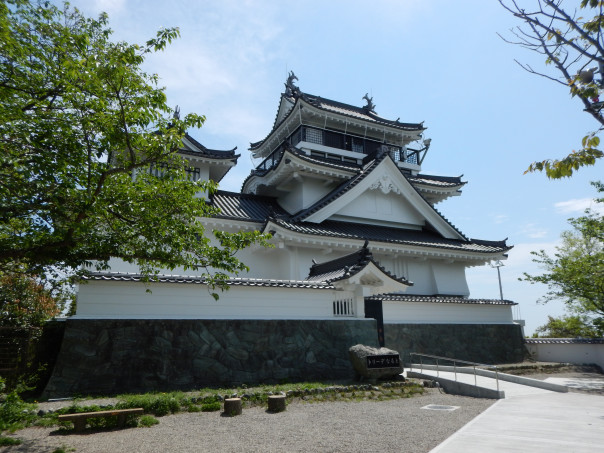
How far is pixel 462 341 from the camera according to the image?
1697 centimetres

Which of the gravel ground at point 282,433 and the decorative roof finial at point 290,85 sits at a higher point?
the decorative roof finial at point 290,85

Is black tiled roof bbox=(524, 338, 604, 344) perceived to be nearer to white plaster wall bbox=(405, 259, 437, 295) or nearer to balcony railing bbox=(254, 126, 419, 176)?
white plaster wall bbox=(405, 259, 437, 295)

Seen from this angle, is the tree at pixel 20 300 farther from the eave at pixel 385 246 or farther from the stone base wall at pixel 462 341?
the stone base wall at pixel 462 341

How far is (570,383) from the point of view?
13.7 metres

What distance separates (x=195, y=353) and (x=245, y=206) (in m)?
10.5

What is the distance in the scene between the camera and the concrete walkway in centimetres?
583

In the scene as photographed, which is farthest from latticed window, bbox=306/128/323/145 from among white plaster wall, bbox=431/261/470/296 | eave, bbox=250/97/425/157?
white plaster wall, bbox=431/261/470/296

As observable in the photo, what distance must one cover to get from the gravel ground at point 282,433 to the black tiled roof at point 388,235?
8.95 m

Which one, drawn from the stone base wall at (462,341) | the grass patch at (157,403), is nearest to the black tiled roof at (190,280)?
the grass patch at (157,403)

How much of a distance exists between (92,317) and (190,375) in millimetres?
2799

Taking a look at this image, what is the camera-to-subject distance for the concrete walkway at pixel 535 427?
583 centimetres

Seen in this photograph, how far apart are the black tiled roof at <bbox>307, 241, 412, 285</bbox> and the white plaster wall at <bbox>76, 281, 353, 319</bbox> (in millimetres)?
687

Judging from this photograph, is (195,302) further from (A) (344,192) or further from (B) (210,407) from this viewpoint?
(A) (344,192)

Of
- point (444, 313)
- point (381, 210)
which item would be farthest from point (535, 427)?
point (381, 210)
